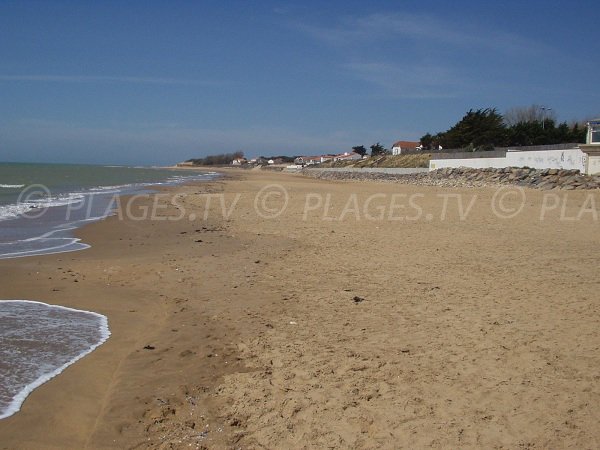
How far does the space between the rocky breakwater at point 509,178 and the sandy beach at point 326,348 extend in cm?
1671

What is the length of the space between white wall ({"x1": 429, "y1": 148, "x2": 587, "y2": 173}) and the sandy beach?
2059cm

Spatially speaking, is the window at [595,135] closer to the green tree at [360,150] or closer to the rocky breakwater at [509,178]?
the rocky breakwater at [509,178]

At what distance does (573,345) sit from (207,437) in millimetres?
3238

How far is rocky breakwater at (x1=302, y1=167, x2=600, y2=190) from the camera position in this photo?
2486cm

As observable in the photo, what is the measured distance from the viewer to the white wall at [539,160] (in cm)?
2798

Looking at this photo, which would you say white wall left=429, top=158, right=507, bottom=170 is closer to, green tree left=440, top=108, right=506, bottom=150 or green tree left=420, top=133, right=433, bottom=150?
green tree left=440, top=108, right=506, bottom=150

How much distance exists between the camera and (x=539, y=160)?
31.5 m

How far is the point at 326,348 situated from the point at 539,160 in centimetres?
3094

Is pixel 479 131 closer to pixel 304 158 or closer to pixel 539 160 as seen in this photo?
pixel 539 160

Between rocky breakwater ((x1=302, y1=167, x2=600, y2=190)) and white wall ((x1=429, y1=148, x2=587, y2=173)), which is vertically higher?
white wall ((x1=429, y1=148, x2=587, y2=173))

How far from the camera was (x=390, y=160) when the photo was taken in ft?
226

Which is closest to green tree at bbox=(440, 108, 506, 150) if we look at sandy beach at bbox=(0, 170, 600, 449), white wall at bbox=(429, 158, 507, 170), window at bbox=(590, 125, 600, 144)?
white wall at bbox=(429, 158, 507, 170)

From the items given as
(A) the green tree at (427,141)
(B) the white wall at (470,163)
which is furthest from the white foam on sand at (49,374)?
(A) the green tree at (427,141)

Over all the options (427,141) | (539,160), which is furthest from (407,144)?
(539,160)
